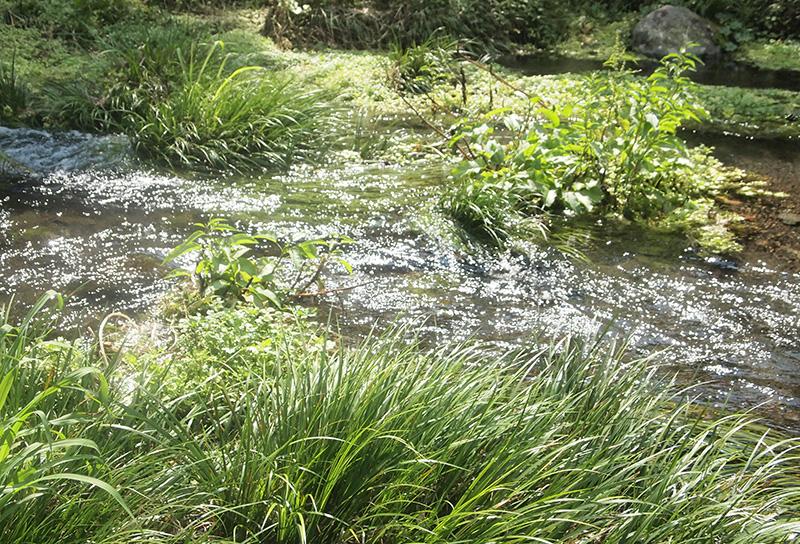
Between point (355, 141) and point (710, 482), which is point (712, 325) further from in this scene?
point (355, 141)

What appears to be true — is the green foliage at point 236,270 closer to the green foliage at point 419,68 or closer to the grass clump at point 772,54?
the green foliage at point 419,68

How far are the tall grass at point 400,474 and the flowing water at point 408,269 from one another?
1.24 metres

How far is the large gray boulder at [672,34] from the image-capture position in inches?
510

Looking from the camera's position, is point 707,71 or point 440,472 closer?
point 440,472

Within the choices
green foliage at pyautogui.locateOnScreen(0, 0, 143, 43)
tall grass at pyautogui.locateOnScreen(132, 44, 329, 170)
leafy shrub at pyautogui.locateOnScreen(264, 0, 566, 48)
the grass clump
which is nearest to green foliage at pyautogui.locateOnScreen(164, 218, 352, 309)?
tall grass at pyautogui.locateOnScreen(132, 44, 329, 170)

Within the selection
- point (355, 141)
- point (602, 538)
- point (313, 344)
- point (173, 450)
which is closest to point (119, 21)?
point (355, 141)

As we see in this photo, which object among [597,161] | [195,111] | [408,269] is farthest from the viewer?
[195,111]

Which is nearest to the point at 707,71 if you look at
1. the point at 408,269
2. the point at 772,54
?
the point at 772,54

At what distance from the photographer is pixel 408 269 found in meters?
5.31

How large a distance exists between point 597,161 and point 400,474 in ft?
14.8

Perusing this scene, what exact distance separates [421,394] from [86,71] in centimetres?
726

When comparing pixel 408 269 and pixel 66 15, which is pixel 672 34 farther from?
pixel 408 269

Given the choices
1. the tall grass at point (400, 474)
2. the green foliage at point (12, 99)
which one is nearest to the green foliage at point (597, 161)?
the tall grass at point (400, 474)

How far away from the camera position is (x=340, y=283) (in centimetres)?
503
